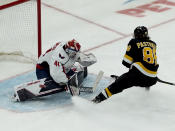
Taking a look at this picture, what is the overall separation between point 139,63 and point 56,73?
0.85 meters

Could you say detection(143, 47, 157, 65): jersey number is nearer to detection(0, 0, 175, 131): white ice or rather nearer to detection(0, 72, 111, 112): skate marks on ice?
detection(0, 0, 175, 131): white ice

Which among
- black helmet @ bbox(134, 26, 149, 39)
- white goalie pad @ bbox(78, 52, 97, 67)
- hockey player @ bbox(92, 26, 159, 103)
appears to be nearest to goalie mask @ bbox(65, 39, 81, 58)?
white goalie pad @ bbox(78, 52, 97, 67)

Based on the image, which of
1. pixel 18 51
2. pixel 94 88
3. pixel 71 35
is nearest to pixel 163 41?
pixel 71 35

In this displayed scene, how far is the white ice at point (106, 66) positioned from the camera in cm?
374

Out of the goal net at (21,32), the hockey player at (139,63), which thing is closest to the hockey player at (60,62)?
the hockey player at (139,63)

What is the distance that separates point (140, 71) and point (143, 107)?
1.37 ft

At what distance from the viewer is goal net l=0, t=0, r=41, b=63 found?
4.71 m

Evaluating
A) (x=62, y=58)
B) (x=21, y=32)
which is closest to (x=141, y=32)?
(x=62, y=58)

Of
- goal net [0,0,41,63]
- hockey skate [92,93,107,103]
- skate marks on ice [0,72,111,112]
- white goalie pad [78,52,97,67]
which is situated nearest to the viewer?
hockey skate [92,93,107,103]

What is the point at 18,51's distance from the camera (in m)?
4.96

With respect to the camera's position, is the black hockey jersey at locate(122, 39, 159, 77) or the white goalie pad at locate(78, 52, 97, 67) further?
the white goalie pad at locate(78, 52, 97, 67)

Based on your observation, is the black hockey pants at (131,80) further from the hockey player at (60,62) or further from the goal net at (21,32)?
the goal net at (21,32)

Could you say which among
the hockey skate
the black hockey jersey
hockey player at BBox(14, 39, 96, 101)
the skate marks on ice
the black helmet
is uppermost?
the black helmet

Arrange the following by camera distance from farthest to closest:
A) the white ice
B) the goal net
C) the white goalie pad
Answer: the goal net
the white goalie pad
the white ice
